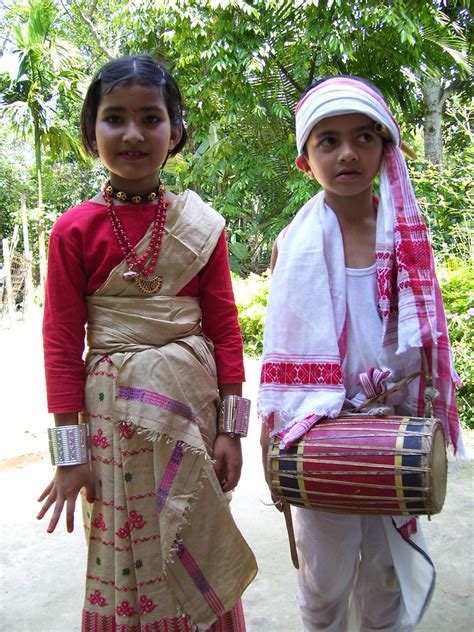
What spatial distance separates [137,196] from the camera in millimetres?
1678

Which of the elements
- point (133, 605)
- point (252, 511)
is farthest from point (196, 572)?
point (252, 511)

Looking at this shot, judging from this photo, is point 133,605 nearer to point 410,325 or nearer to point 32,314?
point 410,325

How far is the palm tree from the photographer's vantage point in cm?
1244

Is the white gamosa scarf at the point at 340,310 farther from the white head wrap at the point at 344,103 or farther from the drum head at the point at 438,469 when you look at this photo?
the drum head at the point at 438,469

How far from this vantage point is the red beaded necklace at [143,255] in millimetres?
1595

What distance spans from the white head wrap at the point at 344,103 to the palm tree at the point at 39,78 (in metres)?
12.3

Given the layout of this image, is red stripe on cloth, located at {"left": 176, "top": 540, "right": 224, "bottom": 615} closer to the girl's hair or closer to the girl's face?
the girl's face

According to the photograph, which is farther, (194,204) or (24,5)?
(24,5)

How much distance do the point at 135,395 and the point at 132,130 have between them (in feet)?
2.22

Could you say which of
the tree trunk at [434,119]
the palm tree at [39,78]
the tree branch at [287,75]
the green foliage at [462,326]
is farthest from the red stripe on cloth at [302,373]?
the palm tree at [39,78]

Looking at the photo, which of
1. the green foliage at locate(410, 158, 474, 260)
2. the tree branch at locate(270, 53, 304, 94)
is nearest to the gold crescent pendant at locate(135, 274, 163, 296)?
the green foliage at locate(410, 158, 474, 260)

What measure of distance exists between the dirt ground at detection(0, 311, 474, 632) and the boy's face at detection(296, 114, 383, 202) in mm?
1567

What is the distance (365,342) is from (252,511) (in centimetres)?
180

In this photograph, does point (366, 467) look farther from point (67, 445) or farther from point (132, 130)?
point (132, 130)
